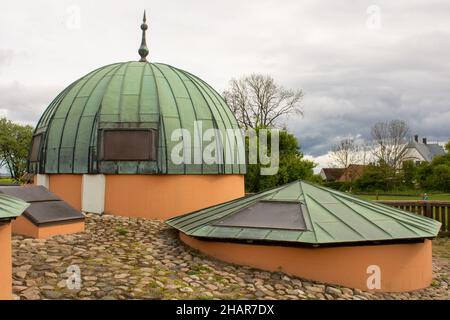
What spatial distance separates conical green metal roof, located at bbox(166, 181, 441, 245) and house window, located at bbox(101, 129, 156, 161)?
2.56 m

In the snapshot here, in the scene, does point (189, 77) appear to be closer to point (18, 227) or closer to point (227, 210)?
point (227, 210)

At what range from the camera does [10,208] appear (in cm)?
580

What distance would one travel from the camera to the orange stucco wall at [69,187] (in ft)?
36.7

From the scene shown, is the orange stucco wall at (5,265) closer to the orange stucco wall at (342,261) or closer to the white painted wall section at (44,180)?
the orange stucco wall at (342,261)

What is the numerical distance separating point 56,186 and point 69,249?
14.3 ft

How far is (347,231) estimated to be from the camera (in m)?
7.22

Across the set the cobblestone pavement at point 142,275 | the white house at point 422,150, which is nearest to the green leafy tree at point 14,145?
the cobblestone pavement at point 142,275

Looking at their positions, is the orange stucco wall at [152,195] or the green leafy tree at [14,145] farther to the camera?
the green leafy tree at [14,145]

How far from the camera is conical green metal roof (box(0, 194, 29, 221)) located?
5.48m

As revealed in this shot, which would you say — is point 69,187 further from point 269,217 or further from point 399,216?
point 399,216

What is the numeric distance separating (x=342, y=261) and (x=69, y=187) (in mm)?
7973

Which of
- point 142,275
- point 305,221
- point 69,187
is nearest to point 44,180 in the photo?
point 69,187

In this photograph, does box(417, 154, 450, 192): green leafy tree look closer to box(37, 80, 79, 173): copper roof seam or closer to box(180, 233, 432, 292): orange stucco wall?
box(180, 233, 432, 292): orange stucco wall

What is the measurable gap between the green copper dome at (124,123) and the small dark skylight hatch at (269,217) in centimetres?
324
